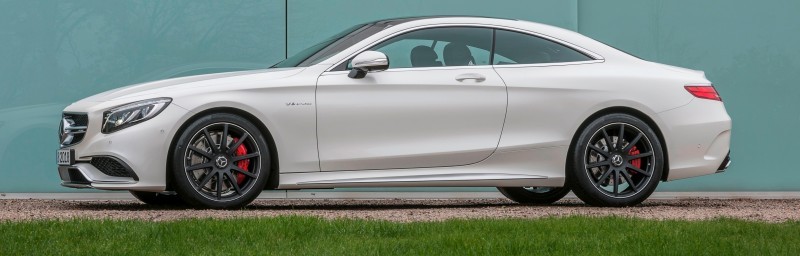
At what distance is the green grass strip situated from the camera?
7406 mm

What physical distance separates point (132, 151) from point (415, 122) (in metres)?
1.98

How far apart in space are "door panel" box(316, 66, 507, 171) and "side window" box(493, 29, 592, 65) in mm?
293

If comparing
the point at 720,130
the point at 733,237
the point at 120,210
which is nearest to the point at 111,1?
the point at 120,210

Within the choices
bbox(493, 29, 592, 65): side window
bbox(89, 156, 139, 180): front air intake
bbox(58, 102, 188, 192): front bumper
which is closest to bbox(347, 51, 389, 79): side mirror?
bbox(493, 29, 592, 65): side window

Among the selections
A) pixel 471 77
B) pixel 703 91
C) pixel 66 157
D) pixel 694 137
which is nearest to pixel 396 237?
pixel 471 77

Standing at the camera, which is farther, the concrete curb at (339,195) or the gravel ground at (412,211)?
the concrete curb at (339,195)

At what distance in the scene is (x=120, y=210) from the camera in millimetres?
10711

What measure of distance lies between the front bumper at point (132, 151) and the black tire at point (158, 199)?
3.76 feet

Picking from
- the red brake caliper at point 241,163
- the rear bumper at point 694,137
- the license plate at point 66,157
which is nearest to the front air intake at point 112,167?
the license plate at point 66,157

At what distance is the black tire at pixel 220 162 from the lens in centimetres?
1025

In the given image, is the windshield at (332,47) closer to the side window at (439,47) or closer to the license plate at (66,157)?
the side window at (439,47)

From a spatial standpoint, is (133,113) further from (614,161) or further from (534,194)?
(534,194)

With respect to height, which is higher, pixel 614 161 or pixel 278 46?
pixel 278 46

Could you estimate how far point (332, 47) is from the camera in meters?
11.0
